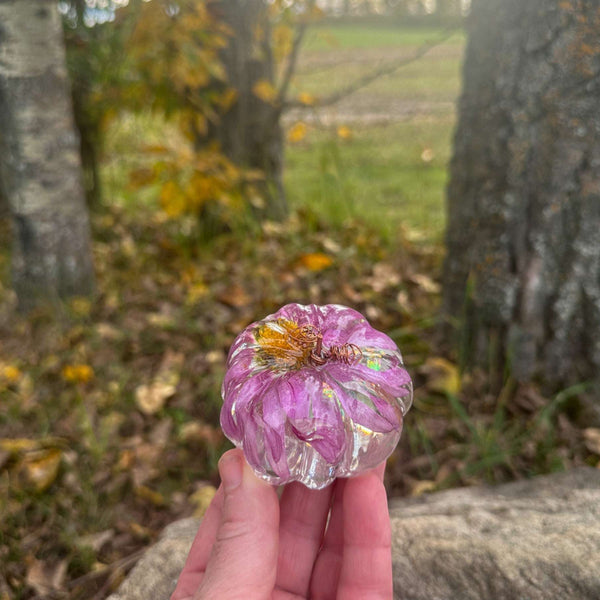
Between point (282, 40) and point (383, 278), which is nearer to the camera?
point (383, 278)

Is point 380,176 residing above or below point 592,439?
above

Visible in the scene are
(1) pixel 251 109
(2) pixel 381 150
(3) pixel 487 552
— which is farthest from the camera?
(2) pixel 381 150

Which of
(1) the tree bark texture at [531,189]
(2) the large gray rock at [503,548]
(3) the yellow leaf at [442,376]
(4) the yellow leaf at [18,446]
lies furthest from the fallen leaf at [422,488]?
(4) the yellow leaf at [18,446]

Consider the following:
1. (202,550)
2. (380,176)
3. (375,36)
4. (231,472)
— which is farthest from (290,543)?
(375,36)

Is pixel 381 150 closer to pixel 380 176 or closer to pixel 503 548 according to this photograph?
pixel 380 176

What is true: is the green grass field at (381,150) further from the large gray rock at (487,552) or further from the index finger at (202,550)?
the index finger at (202,550)

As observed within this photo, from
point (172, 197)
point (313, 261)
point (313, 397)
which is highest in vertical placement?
point (313, 397)

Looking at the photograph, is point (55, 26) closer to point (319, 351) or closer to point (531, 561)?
point (319, 351)
